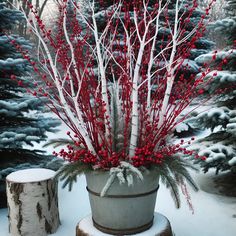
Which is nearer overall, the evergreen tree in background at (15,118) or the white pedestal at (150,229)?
the white pedestal at (150,229)

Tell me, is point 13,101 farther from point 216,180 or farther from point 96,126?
point 216,180

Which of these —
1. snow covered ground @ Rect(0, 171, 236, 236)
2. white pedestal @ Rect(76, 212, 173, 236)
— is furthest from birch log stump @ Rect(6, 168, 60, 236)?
white pedestal @ Rect(76, 212, 173, 236)

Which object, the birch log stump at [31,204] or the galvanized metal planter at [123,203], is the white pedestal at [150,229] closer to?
the galvanized metal planter at [123,203]

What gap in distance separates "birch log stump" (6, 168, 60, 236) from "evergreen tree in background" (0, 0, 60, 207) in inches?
29.4

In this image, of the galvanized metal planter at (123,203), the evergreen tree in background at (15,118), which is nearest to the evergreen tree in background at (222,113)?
the galvanized metal planter at (123,203)

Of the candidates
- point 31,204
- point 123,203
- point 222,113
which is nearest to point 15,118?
point 31,204

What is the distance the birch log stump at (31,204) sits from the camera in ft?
9.61

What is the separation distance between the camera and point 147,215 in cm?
251

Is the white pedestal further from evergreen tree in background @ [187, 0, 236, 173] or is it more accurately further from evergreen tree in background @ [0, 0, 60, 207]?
evergreen tree in background @ [0, 0, 60, 207]

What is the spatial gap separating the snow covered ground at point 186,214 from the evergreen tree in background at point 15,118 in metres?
0.60

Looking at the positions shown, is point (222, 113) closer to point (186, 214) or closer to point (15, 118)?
point (186, 214)

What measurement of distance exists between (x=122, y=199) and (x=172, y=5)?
6.52 meters

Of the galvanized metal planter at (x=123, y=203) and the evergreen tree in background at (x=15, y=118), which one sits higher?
the evergreen tree in background at (x=15, y=118)

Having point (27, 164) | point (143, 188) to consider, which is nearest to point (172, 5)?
point (27, 164)
